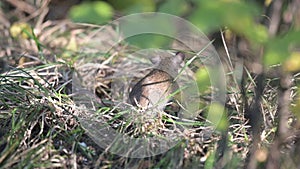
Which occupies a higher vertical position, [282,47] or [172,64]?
[172,64]

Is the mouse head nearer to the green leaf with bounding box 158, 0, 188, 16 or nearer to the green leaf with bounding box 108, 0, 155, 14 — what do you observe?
the green leaf with bounding box 108, 0, 155, 14

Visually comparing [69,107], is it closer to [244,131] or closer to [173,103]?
[173,103]

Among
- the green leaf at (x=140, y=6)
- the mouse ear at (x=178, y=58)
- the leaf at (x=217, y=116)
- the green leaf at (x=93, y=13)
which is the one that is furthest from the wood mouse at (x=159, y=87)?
the green leaf at (x=93, y=13)

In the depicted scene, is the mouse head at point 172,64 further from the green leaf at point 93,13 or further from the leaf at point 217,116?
the green leaf at point 93,13

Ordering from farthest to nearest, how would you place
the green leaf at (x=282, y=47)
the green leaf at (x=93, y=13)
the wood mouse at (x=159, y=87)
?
the wood mouse at (x=159, y=87) < the green leaf at (x=93, y=13) < the green leaf at (x=282, y=47)

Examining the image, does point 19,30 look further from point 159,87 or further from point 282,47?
point 282,47

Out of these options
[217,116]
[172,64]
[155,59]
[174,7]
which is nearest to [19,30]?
[155,59]

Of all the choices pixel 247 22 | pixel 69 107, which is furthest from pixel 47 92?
pixel 247 22

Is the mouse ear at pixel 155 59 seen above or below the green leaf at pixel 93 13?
above

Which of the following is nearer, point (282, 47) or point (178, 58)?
point (282, 47)
